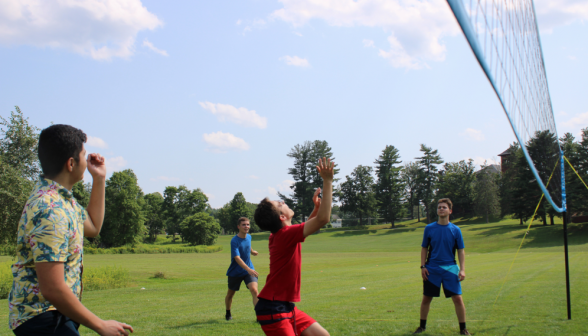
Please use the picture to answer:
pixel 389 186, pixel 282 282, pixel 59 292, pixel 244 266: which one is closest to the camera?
pixel 59 292

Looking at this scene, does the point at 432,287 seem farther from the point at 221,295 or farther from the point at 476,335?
the point at 221,295

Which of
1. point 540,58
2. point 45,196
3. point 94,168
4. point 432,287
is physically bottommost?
point 432,287

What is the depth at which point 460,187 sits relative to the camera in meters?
84.4

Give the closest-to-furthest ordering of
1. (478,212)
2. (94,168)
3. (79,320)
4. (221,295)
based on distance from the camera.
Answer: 1. (79,320)
2. (94,168)
3. (221,295)
4. (478,212)

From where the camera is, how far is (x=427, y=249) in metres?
7.11

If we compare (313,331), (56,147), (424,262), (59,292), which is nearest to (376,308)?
(424,262)

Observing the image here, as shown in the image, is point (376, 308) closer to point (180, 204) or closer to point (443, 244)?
point (443, 244)

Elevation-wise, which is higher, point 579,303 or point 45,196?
point 45,196

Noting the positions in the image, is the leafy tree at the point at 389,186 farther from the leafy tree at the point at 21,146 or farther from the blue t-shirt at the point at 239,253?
the blue t-shirt at the point at 239,253

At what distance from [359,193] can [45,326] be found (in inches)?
3783

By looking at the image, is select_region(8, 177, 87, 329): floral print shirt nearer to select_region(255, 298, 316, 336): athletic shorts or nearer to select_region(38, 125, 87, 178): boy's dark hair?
select_region(38, 125, 87, 178): boy's dark hair

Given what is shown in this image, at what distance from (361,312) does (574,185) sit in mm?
50518

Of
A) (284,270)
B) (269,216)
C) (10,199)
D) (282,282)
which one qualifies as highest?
(10,199)

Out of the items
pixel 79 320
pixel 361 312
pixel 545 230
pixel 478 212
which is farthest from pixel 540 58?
pixel 478 212
